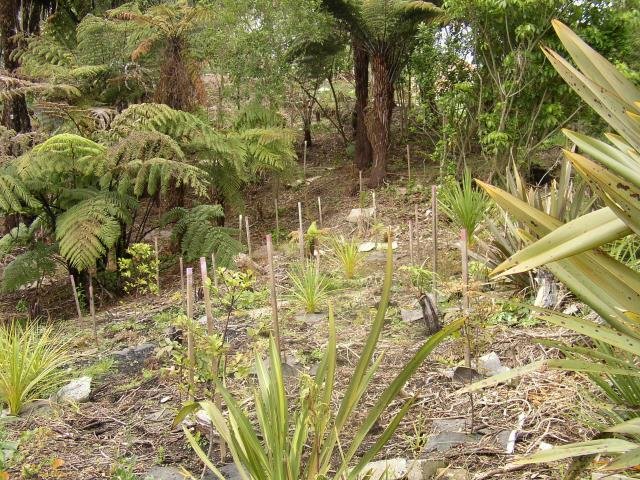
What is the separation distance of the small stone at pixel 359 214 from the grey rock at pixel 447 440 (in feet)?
13.0

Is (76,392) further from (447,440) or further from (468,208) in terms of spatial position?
(468,208)

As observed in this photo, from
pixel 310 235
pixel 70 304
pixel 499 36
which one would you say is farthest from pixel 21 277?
pixel 499 36

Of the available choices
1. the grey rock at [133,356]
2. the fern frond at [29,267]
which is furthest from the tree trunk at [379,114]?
the grey rock at [133,356]

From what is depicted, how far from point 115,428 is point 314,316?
1.54 m

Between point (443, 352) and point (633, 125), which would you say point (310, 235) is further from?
point (633, 125)

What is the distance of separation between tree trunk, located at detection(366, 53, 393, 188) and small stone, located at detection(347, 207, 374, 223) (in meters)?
1.06

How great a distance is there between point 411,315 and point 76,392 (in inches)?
74.5

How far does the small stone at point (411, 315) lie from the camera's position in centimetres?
358

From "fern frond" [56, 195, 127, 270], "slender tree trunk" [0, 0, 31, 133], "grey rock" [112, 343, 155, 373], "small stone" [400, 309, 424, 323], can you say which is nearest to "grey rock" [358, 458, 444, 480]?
"small stone" [400, 309, 424, 323]

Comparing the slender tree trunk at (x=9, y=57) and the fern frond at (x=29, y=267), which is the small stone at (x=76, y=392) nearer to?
the fern frond at (x=29, y=267)

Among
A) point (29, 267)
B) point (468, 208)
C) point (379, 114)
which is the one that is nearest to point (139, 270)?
point (29, 267)

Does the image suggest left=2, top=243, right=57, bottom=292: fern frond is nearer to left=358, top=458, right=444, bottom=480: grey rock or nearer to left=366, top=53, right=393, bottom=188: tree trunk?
left=358, top=458, right=444, bottom=480: grey rock

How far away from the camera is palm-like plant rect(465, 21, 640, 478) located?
1.32m

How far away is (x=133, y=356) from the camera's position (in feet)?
11.3
